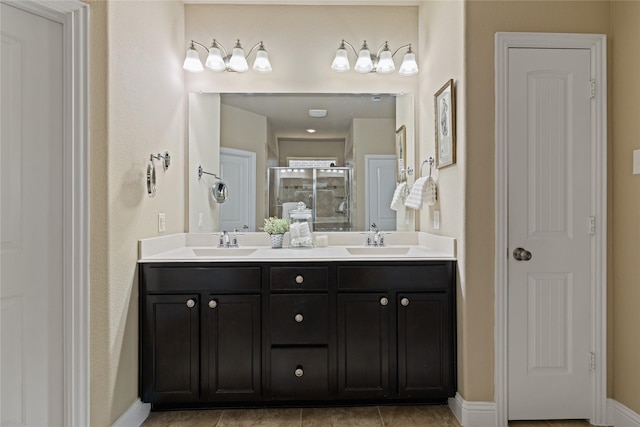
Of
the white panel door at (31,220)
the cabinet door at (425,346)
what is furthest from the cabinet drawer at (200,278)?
the cabinet door at (425,346)

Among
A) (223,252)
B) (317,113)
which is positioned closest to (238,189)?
(223,252)

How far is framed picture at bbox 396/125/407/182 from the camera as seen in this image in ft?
9.47

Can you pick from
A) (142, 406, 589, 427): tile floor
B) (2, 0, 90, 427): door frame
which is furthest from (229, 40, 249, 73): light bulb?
(142, 406, 589, 427): tile floor

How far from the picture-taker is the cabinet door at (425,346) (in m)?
2.17

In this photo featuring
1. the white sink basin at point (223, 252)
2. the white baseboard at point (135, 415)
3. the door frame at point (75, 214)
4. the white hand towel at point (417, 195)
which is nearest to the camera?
the door frame at point (75, 214)

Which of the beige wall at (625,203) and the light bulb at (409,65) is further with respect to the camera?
the light bulb at (409,65)

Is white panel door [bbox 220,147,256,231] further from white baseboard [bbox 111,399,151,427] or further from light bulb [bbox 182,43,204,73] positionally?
white baseboard [bbox 111,399,151,427]

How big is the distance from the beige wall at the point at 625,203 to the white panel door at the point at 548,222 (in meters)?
0.14

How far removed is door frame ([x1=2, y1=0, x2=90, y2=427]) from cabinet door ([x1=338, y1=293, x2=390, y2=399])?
4.24 ft

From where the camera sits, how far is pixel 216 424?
2.08 metres

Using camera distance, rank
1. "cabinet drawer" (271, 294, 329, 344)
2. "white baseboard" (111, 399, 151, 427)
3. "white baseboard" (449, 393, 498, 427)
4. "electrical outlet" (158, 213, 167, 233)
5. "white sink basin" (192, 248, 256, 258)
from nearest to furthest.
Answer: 1. "white baseboard" (111, 399, 151, 427)
2. "white baseboard" (449, 393, 498, 427)
3. "cabinet drawer" (271, 294, 329, 344)
4. "electrical outlet" (158, 213, 167, 233)
5. "white sink basin" (192, 248, 256, 258)

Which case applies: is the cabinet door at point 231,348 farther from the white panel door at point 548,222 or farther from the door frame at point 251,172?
the white panel door at point 548,222

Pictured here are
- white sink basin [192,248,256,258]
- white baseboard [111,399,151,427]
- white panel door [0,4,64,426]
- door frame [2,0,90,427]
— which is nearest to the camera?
white panel door [0,4,64,426]

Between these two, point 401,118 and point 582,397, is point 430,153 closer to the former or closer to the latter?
point 401,118
